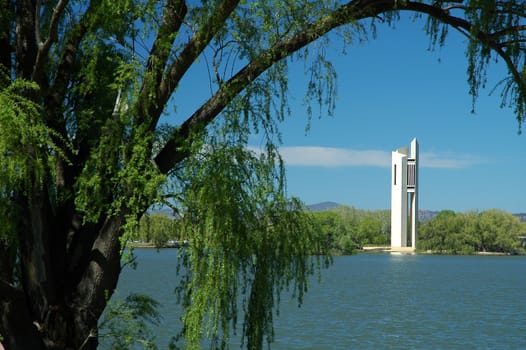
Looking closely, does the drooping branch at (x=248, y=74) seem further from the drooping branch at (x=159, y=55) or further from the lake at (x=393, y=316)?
the lake at (x=393, y=316)

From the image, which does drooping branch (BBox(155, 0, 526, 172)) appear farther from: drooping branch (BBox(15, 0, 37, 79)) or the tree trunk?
drooping branch (BBox(15, 0, 37, 79))

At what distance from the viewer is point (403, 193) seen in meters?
77.3

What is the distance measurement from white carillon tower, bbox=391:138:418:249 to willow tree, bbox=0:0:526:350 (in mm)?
72472

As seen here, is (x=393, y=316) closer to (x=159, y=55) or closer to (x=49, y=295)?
(x=49, y=295)

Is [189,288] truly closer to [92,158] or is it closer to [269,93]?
[92,158]

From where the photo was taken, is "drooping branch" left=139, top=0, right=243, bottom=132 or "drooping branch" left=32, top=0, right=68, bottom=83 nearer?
"drooping branch" left=32, top=0, right=68, bottom=83

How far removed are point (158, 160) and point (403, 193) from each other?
73296 mm

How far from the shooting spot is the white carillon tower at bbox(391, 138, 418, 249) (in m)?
77.4

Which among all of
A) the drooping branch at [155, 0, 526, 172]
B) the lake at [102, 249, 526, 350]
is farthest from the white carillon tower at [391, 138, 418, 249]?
the drooping branch at [155, 0, 526, 172]

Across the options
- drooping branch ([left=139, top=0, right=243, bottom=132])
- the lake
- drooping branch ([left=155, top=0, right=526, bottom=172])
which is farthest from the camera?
the lake

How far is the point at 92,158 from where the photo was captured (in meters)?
5.50

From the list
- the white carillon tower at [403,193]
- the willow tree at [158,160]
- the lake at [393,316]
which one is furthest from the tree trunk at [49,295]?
the white carillon tower at [403,193]

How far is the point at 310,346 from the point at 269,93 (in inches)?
437

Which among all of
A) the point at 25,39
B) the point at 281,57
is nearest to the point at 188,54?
the point at 281,57
